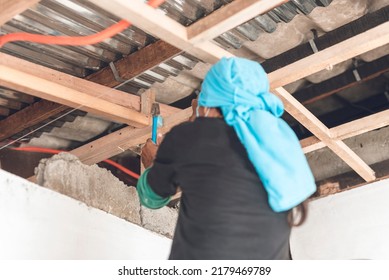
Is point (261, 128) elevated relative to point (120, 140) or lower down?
lower down

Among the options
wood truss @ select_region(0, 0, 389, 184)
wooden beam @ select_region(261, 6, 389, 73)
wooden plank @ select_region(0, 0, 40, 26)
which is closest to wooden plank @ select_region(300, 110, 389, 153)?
wood truss @ select_region(0, 0, 389, 184)

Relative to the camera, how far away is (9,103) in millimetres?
2680

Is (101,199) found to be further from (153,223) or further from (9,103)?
(9,103)

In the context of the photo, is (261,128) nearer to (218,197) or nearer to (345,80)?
(218,197)

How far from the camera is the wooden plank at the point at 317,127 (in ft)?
7.65

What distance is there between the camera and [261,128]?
1.50 m

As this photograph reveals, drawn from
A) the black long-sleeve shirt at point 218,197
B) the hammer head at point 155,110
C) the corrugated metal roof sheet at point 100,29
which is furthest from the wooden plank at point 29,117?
the black long-sleeve shirt at point 218,197

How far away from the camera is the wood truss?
5.48 ft

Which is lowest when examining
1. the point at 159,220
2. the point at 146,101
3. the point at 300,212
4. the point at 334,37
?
the point at 300,212

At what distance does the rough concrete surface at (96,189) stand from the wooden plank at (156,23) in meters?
0.89

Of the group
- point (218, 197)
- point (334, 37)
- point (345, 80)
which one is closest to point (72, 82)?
point (218, 197)

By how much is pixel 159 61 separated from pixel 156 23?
0.61 meters

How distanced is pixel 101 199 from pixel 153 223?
485 millimetres

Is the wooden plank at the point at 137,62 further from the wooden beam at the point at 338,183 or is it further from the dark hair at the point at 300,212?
the wooden beam at the point at 338,183
